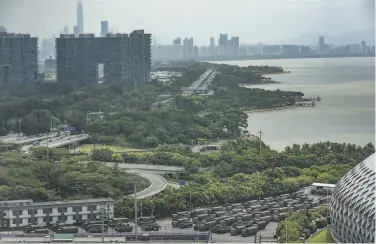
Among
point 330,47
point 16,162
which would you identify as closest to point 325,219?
point 16,162

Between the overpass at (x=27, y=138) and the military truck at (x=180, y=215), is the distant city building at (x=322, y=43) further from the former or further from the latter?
the military truck at (x=180, y=215)

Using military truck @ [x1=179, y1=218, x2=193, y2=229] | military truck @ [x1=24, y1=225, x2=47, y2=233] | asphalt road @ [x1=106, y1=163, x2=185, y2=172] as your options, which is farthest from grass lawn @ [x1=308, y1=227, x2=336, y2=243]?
asphalt road @ [x1=106, y1=163, x2=185, y2=172]

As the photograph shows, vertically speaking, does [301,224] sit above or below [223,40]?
below

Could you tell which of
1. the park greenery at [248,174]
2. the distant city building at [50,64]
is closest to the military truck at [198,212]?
the park greenery at [248,174]

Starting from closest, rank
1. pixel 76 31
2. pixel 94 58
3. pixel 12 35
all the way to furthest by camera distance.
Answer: pixel 12 35 < pixel 94 58 < pixel 76 31

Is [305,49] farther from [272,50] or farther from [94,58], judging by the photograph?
[94,58]

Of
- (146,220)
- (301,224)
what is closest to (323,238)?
(301,224)

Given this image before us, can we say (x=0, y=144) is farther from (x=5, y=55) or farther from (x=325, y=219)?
(x=5, y=55)

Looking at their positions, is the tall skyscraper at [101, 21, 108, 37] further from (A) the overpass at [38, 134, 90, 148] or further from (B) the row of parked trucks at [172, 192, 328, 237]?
(B) the row of parked trucks at [172, 192, 328, 237]
